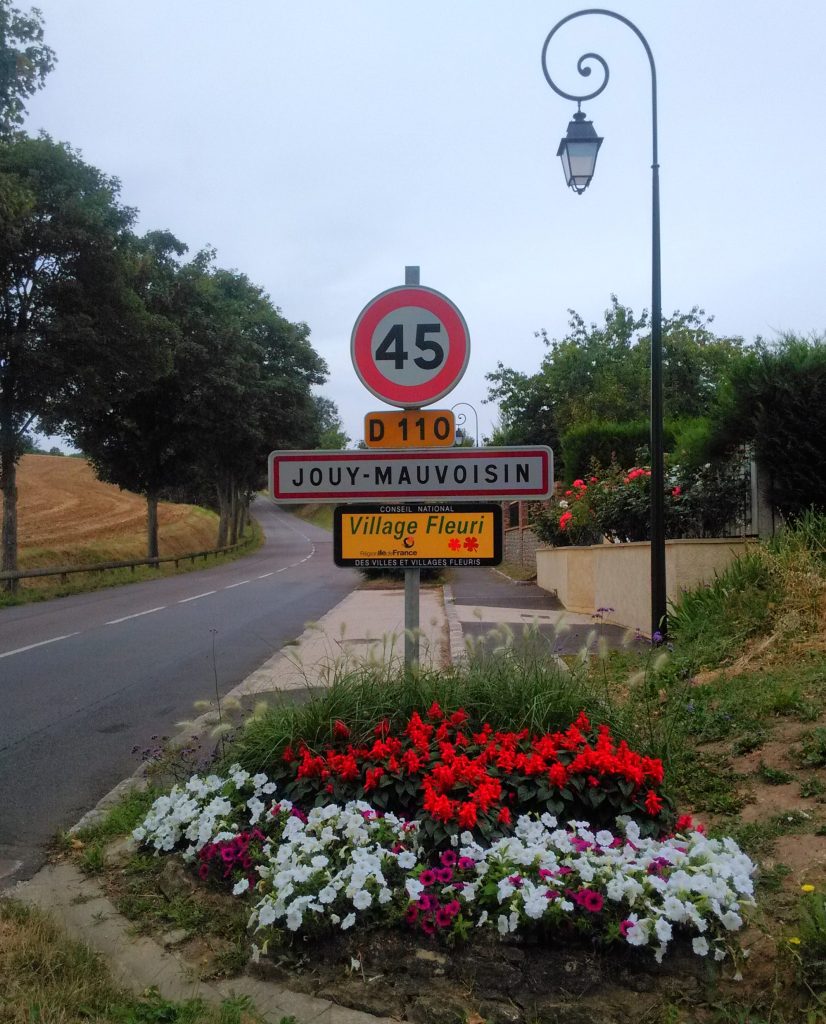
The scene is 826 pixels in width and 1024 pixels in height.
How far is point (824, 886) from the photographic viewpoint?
328 centimetres

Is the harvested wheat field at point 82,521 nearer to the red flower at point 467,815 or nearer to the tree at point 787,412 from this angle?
the tree at point 787,412

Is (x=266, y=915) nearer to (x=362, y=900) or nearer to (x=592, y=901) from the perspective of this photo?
(x=362, y=900)

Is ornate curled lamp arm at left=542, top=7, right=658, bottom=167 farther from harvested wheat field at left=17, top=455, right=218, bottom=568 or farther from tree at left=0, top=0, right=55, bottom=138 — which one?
harvested wheat field at left=17, top=455, right=218, bottom=568

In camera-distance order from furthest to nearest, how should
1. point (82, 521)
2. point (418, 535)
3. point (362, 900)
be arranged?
1. point (82, 521)
2. point (418, 535)
3. point (362, 900)

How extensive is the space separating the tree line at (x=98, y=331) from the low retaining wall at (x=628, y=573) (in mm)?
11377

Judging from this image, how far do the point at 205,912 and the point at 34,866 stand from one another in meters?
1.26

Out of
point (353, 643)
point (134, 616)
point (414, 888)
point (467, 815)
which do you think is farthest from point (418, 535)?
point (134, 616)

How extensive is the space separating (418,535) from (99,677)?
249 inches

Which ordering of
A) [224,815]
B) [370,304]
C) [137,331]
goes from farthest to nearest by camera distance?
[137,331], [370,304], [224,815]

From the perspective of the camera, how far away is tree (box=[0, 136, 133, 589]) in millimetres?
19656

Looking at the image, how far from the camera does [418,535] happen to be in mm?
4547

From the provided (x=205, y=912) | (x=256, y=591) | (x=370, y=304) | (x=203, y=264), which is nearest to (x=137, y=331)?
(x=256, y=591)

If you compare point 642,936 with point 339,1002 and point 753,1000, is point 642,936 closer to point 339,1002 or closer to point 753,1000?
point 753,1000

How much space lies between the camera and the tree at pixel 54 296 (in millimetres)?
19656
